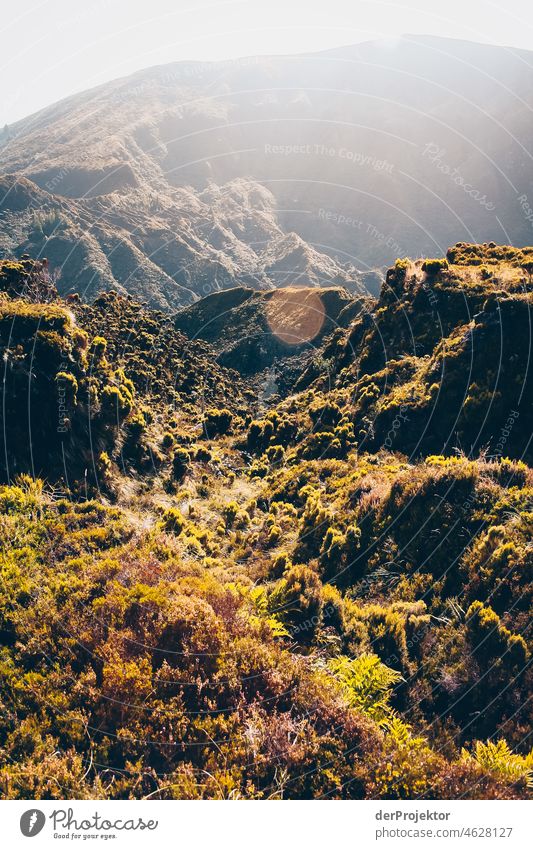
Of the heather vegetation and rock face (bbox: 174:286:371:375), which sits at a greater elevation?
rock face (bbox: 174:286:371:375)

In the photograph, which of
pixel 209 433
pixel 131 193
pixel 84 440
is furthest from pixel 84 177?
pixel 84 440

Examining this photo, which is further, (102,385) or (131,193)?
(131,193)

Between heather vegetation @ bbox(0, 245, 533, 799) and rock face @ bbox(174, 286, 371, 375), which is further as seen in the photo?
rock face @ bbox(174, 286, 371, 375)

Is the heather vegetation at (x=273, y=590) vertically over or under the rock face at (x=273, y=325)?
under

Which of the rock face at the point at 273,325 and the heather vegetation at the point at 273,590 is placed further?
the rock face at the point at 273,325

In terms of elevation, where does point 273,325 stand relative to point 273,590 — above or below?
above

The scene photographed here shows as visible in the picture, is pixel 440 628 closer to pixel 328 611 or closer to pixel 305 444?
pixel 328 611

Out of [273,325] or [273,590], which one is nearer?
[273,590]
